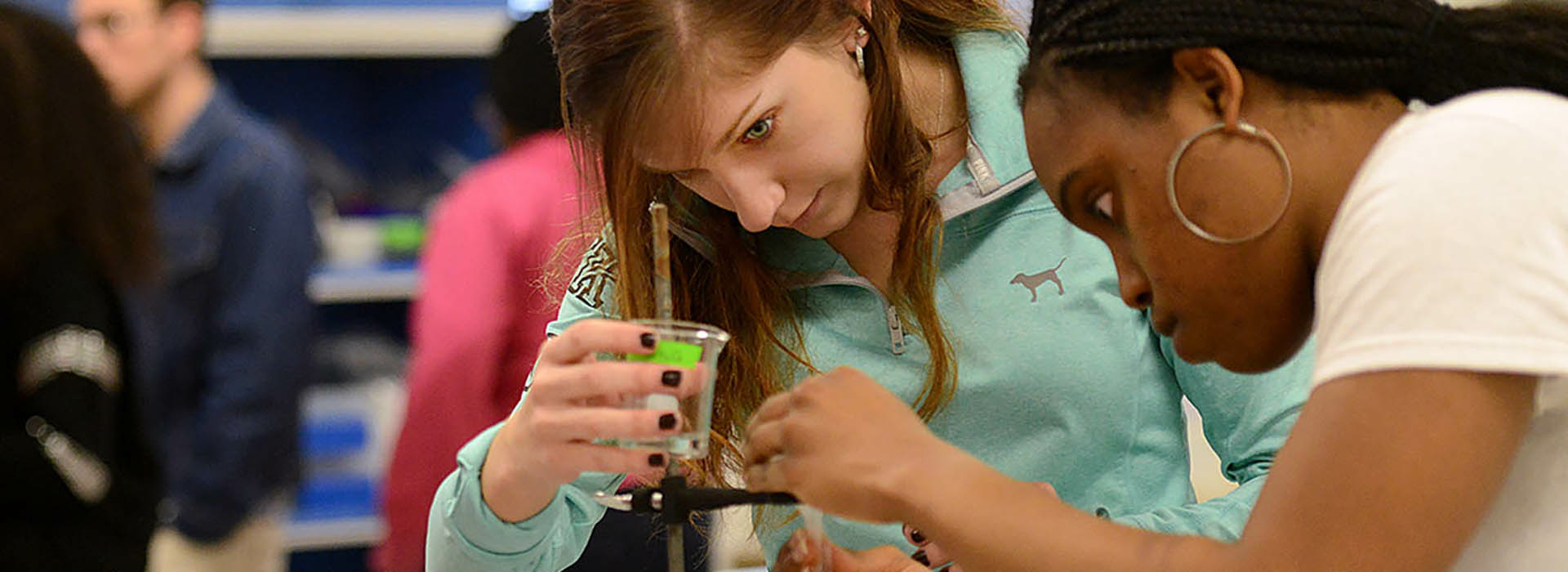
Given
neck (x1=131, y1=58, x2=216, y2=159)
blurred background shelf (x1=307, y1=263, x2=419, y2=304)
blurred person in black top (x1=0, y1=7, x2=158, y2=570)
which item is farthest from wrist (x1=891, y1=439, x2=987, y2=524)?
blurred background shelf (x1=307, y1=263, x2=419, y2=304)

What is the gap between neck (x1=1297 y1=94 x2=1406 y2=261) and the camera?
89cm

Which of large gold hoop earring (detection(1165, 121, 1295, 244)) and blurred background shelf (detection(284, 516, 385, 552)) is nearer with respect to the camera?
large gold hoop earring (detection(1165, 121, 1295, 244))

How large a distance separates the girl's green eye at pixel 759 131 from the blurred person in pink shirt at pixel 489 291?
60.7 inches

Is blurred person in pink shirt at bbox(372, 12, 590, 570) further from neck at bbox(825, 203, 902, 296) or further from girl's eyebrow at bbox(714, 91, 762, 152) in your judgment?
girl's eyebrow at bbox(714, 91, 762, 152)

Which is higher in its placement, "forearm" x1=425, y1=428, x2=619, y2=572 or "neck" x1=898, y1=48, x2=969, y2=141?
"neck" x1=898, y1=48, x2=969, y2=141

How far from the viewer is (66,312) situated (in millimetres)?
2264

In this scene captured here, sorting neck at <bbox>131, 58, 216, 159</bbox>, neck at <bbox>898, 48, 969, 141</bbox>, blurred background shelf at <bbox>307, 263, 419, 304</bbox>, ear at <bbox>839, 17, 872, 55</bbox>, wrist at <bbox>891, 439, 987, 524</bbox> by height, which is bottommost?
blurred background shelf at <bbox>307, 263, 419, 304</bbox>

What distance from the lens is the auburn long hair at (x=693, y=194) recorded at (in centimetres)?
129

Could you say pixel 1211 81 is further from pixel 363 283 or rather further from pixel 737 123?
pixel 363 283

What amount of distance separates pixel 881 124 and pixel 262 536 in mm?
2666

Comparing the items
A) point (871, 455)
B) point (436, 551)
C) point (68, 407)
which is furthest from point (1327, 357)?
point (68, 407)

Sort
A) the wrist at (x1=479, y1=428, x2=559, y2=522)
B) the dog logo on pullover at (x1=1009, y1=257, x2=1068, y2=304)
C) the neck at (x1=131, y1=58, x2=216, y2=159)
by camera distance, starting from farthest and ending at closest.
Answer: the neck at (x1=131, y1=58, x2=216, y2=159) < the dog logo on pullover at (x1=1009, y1=257, x2=1068, y2=304) < the wrist at (x1=479, y1=428, x2=559, y2=522)

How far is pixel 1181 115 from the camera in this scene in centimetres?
92

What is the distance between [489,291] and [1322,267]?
2205 millimetres
